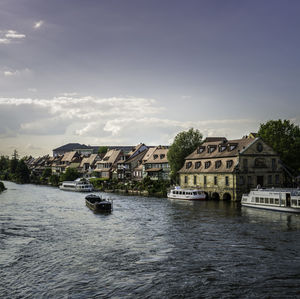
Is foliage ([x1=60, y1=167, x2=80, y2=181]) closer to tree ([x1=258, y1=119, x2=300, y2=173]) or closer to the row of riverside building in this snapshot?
the row of riverside building

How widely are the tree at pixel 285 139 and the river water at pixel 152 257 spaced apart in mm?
30355

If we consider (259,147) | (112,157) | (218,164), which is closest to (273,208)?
(259,147)

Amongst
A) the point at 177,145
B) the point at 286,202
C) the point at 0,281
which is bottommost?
the point at 0,281

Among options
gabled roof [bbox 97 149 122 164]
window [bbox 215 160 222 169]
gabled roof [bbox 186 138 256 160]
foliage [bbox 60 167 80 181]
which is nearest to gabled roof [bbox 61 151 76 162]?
foliage [bbox 60 167 80 181]

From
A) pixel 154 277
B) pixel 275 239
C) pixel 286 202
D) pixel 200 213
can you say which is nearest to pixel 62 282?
pixel 154 277

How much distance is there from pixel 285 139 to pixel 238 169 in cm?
1832

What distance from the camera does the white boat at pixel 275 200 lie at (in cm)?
5147

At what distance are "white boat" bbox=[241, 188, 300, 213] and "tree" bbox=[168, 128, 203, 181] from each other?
3141 cm

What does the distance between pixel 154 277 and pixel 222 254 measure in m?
7.89

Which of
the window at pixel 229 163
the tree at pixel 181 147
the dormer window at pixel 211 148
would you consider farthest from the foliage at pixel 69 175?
the window at pixel 229 163

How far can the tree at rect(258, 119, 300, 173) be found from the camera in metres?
76.9

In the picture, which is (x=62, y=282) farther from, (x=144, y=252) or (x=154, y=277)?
(x=144, y=252)

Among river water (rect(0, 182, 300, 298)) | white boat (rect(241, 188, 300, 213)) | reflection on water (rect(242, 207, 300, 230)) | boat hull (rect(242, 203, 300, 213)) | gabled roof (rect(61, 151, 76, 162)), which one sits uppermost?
gabled roof (rect(61, 151, 76, 162))

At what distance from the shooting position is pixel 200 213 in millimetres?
53031
